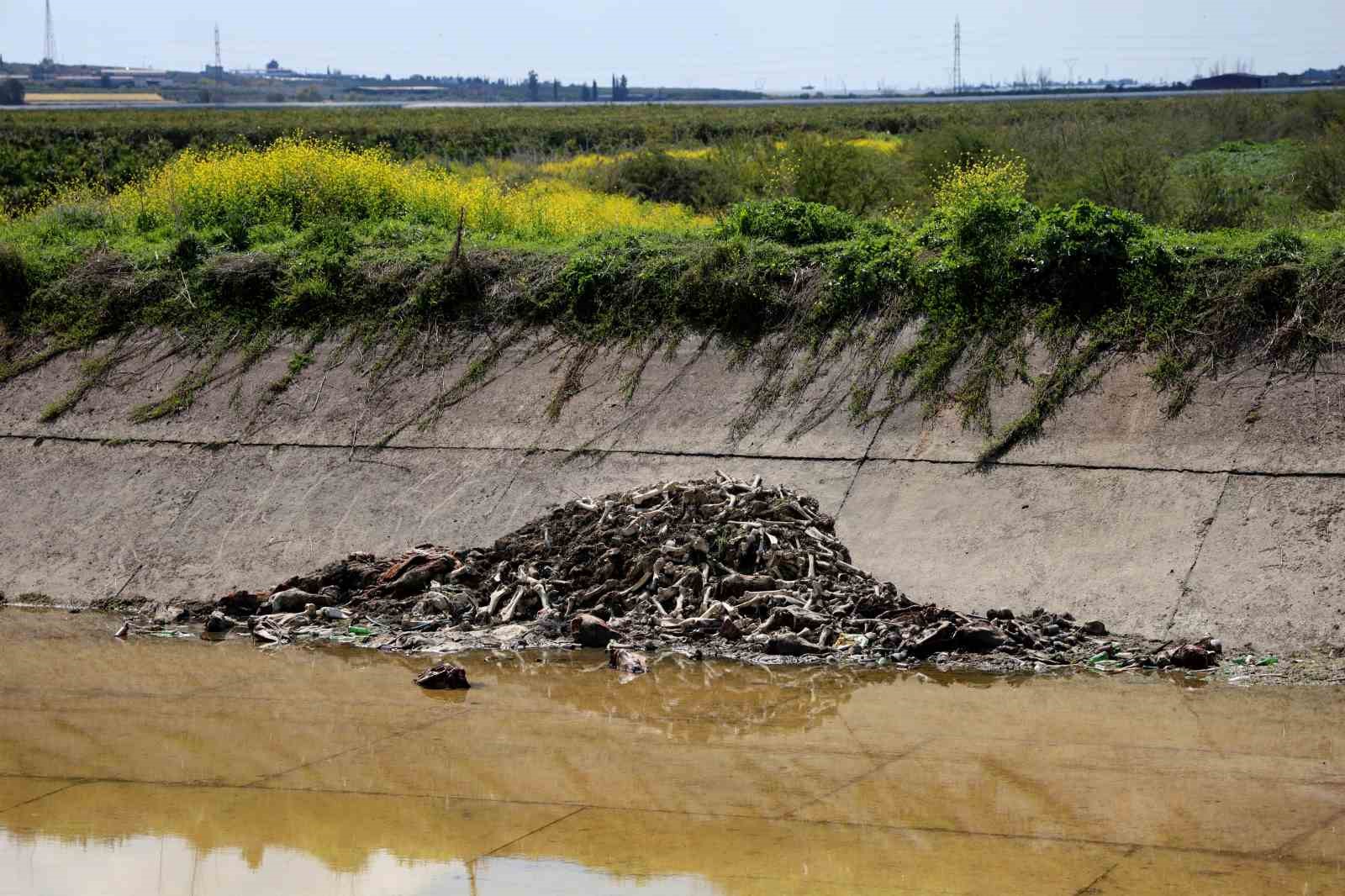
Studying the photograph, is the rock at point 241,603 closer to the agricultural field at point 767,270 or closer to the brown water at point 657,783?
the brown water at point 657,783

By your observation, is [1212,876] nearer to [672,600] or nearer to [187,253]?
[672,600]

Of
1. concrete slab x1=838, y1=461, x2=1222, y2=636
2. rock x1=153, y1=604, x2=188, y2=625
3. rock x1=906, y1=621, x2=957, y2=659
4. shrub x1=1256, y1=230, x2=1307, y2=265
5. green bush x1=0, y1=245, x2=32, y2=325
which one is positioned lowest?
rock x1=153, y1=604, x2=188, y2=625

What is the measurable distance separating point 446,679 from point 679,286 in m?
7.28

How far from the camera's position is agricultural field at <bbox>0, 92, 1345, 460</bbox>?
50.1ft

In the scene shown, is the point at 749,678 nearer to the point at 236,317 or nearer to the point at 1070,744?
the point at 1070,744

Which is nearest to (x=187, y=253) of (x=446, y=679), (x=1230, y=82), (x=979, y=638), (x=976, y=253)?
(x=976, y=253)

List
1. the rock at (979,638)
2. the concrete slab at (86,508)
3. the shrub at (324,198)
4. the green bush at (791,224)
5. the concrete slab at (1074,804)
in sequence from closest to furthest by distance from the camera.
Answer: the concrete slab at (1074,804)
the rock at (979,638)
the concrete slab at (86,508)
the green bush at (791,224)
the shrub at (324,198)

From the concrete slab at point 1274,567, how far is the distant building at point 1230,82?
129m

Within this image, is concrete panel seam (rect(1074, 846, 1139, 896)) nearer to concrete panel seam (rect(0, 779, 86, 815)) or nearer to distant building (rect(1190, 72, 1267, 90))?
concrete panel seam (rect(0, 779, 86, 815))

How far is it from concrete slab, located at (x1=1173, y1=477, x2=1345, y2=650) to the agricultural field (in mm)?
1723

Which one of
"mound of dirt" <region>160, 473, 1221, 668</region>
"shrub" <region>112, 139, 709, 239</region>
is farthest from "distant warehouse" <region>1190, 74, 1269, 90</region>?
"mound of dirt" <region>160, 473, 1221, 668</region>

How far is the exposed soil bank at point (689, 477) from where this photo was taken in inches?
493

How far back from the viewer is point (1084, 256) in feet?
52.0

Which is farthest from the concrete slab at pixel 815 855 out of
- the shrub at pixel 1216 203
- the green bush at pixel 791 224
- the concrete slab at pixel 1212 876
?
the shrub at pixel 1216 203
